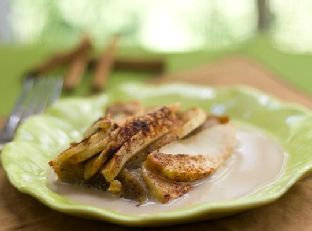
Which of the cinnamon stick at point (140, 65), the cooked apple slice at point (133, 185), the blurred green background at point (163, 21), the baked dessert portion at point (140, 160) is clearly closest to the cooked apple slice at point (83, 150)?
the baked dessert portion at point (140, 160)

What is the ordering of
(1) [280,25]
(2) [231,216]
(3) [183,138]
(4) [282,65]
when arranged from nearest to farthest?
(2) [231,216]
(3) [183,138]
(4) [282,65]
(1) [280,25]

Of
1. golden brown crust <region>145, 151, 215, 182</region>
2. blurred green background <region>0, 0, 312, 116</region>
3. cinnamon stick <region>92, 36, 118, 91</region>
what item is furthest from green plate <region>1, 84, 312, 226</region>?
blurred green background <region>0, 0, 312, 116</region>

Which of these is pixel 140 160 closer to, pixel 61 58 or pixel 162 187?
pixel 162 187

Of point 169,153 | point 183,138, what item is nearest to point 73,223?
point 169,153

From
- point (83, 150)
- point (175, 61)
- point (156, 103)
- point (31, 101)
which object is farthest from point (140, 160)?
point (175, 61)

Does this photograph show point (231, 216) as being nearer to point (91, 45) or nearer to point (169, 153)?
point (169, 153)

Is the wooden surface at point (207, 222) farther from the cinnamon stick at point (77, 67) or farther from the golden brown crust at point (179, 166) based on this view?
the cinnamon stick at point (77, 67)
